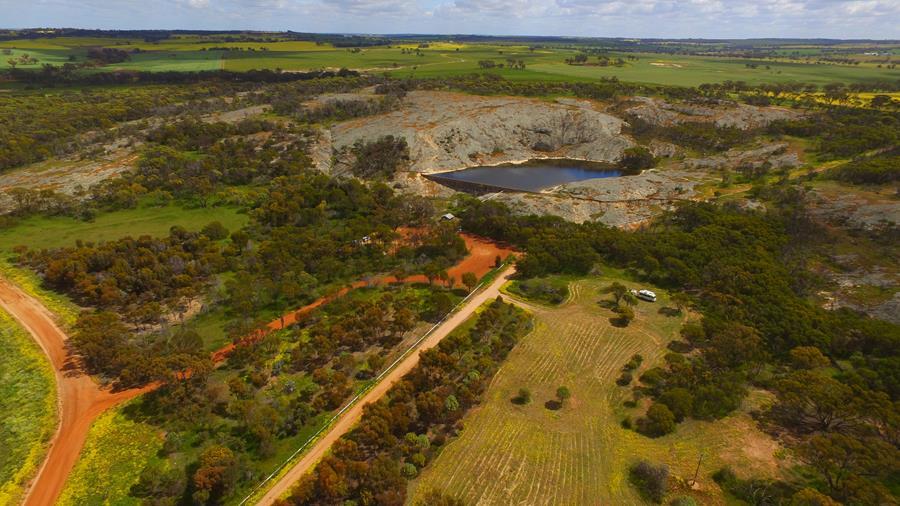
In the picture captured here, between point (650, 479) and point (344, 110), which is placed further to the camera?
point (344, 110)

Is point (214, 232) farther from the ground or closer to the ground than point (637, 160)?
closer to the ground

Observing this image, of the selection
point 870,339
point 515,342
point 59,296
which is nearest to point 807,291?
point 870,339

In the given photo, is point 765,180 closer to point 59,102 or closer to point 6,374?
point 6,374

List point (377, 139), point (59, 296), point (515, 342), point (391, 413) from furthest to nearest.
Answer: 1. point (377, 139)
2. point (59, 296)
3. point (515, 342)
4. point (391, 413)

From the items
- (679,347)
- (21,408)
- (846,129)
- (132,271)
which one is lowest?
(21,408)

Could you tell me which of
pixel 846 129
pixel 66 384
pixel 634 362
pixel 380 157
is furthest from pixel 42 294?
pixel 846 129

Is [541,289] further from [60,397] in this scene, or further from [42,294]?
[42,294]
